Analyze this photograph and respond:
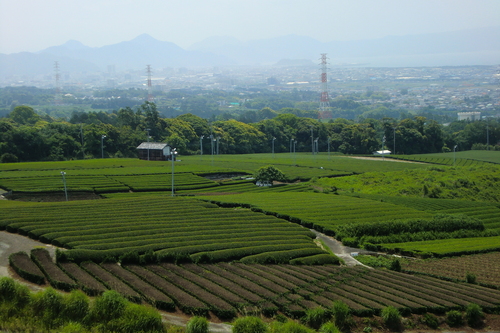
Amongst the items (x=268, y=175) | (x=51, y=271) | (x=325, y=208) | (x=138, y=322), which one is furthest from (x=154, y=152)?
(x=138, y=322)

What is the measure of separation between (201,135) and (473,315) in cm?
9122

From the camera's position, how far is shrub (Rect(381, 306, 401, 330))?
83.0 feet

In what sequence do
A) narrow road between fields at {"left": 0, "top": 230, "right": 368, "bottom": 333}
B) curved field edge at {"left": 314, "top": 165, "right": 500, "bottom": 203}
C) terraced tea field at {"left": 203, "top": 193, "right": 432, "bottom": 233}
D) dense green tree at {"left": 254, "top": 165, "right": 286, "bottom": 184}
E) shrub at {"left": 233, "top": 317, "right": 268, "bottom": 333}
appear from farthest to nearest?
curved field edge at {"left": 314, "top": 165, "right": 500, "bottom": 203}, dense green tree at {"left": 254, "top": 165, "right": 286, "bottom": 184}, terraced tea field at {"left": 203, "top": 193, "right": 432, "bottom": 233}, narrow road between fields at {"left": 0, "top": 230, "right": 368, "bottom": 333}, shrub at {"left": 233, "top": 317, "right": 268, "bottom": 333}

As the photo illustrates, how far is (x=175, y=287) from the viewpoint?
26188 mm

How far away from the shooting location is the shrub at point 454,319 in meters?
26.7

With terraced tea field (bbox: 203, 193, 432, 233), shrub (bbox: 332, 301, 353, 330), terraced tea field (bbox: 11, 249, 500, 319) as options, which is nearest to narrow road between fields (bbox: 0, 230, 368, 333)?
terraced tea field (bbox: 11, 249, 500, 319)

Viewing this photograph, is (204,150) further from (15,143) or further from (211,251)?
(211,251)

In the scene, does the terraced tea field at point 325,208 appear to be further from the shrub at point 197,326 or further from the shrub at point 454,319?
the shrub at point 197,326

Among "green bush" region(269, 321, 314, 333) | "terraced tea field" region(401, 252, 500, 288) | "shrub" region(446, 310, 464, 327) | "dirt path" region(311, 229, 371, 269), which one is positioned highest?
"green bush" region(269, 321, 314, 333)

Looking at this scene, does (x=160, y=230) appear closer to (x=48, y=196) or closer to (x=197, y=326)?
(x=197, y=326)

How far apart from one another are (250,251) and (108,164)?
48.1m

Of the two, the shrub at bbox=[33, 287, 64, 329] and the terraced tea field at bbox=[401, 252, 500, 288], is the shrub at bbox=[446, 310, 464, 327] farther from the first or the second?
the shrub at bbox=[33, 287, 64, 329]

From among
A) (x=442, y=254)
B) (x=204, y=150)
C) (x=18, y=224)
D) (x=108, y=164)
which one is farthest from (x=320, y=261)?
(x=204, y=150)

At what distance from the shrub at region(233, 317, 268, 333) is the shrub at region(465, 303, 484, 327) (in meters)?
12.5
